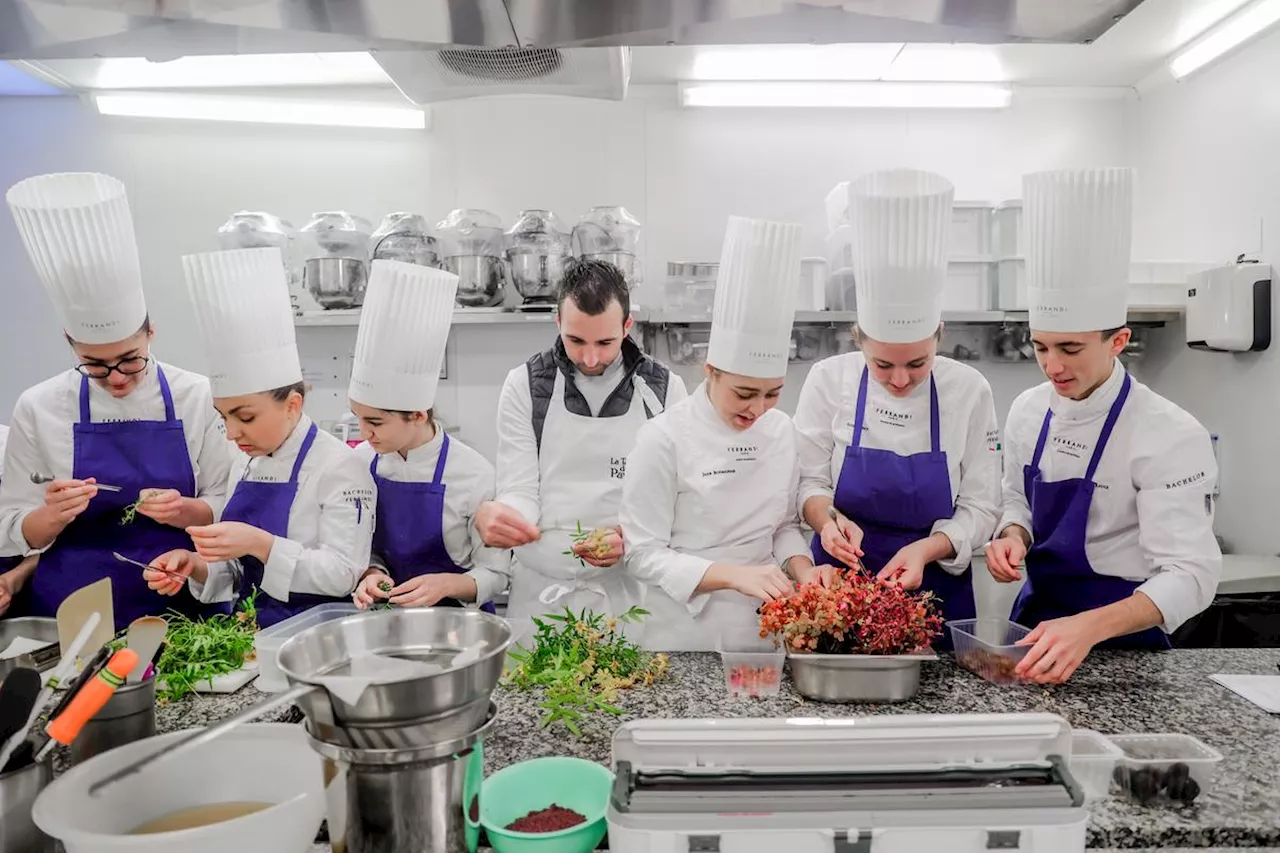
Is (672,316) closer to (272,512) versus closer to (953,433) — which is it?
(953,433)

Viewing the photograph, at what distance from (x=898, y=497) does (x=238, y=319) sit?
1.89 meters

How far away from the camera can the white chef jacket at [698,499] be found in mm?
2176

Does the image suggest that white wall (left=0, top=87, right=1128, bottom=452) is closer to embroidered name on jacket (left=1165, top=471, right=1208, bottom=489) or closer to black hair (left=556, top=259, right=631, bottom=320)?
black hair (left=556, top=259, right=631, bottom=320)

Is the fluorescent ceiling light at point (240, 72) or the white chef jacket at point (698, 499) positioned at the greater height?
the fluorescent ceiling light at point (240, 72)

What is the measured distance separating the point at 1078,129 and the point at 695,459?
A: 3.55 m

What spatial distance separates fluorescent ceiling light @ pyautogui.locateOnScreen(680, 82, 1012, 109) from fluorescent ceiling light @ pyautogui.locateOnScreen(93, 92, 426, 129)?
1.51 meters

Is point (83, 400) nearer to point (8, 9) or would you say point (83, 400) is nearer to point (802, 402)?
point (8, 9)

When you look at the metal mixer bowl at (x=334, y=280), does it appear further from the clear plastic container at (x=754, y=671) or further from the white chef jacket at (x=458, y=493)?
the clear plastic container at (x=754, y=671)

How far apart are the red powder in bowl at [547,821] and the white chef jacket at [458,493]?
123 centimetres

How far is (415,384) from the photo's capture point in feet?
7.50

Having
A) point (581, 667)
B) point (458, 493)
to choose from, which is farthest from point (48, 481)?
point (581, 667)

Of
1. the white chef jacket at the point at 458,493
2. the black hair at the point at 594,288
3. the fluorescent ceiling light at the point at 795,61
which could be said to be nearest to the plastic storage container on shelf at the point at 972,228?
the fluorescent ceiling light at the point at 795,61

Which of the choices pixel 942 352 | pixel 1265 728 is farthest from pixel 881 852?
pixel 942 352

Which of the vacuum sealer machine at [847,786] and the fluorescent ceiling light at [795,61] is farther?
the fluorescent ceiling light at [795,61]
